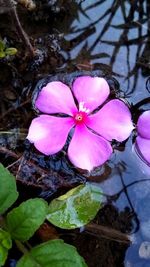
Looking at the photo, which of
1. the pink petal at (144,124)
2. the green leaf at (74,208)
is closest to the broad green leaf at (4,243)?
the green leaf at (74,208)

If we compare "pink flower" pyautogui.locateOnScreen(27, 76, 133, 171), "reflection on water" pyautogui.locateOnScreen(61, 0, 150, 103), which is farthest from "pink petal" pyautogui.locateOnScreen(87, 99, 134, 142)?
"reflection on water" pyautogui.locateOnScreen(61, 0, 150, 103)

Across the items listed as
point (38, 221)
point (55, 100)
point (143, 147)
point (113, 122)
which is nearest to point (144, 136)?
point (143, 147)

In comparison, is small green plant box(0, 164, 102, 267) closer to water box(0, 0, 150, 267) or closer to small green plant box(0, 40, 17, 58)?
water box(0, 0, 150, 267)

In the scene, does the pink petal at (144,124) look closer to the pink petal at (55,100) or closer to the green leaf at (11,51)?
the pink petal at (55,100)

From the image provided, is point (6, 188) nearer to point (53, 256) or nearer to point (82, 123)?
point (53, 256)

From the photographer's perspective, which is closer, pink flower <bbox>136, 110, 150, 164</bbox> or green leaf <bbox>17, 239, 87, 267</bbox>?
green leaf <bbox>17, 239, 87, 267</bbox>

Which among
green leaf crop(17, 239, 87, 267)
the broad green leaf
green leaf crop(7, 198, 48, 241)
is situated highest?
green leaf crop(7, 198, 48, 241)
